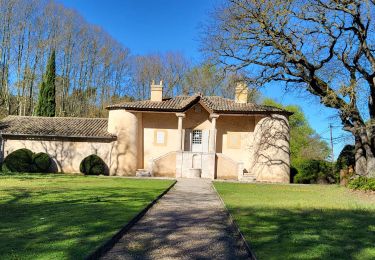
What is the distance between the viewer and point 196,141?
29172 millimetres

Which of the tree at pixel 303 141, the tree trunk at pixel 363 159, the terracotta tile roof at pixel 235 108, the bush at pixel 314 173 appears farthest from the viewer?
the tree at pixel 303 141

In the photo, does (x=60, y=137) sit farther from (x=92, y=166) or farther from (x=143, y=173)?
(x=143, y=173)

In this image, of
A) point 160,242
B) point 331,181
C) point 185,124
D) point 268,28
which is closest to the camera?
point 160,242

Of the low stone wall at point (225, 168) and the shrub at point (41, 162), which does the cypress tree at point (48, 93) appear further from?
the low stone wall at point (225, 168)

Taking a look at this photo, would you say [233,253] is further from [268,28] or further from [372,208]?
[268,28]

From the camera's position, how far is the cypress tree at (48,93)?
128 feet

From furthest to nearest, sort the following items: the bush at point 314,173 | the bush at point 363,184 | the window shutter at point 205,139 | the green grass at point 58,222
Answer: the window shutter at point 205,139 < the bush at point 314,173 < the bush at point 363,184 < the green grass at point 58,222

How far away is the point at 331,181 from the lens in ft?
89.1

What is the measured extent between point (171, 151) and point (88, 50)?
21.0 meters

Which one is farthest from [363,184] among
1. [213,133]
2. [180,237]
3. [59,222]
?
[59,222]

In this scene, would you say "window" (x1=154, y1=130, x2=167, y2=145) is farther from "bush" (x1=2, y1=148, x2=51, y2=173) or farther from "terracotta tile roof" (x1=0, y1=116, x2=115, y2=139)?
"bush" (x1=2, y1=148, x2=51, y2=173)

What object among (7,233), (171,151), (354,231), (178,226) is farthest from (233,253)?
(171,151)

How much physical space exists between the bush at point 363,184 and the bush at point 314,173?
8067mm

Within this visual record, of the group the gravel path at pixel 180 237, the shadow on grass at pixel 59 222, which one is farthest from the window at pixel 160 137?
the gravel path at pixel 180 237
